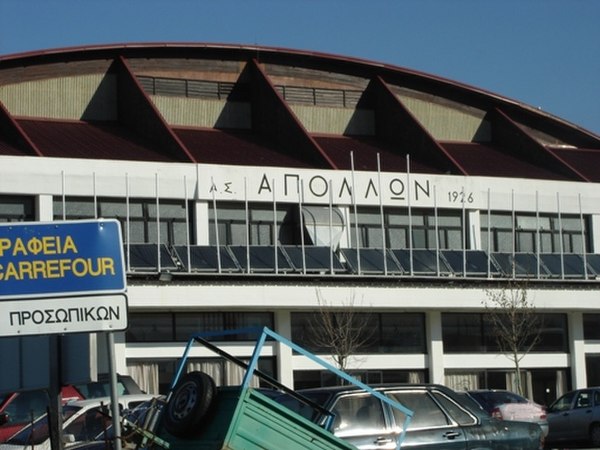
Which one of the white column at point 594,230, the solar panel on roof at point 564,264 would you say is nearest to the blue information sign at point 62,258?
the solar panel on roof at point 564,264

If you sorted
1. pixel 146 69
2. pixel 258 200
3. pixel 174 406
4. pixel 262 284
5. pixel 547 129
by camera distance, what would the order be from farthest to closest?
1. pixel 547 129
2. pixel 146 69
3. pixel 258 200
4. pixel 262 284
5. pixel 174 406

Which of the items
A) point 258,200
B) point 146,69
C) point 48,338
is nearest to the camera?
point 48,338

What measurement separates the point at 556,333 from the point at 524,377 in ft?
7.08

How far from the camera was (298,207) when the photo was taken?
137 ft

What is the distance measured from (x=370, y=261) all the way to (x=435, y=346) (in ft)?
12.0

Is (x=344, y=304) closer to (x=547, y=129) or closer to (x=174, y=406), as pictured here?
(x=547, y=129)

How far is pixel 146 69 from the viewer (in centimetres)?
4722

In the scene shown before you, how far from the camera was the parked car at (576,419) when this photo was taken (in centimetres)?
2967

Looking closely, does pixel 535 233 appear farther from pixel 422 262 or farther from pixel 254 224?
pixel 254 224

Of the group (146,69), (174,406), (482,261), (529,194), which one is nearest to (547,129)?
(529,194)

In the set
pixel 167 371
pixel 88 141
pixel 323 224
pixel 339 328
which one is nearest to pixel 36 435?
pixel 167 371

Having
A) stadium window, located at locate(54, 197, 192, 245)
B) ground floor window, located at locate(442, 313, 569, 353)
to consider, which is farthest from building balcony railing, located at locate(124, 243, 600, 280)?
ground floor window, located at locate(442, 313, 569, 353)

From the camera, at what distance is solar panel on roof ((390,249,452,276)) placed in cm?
4128

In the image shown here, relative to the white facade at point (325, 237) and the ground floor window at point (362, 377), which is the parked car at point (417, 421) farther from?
the ground floor window at point (362, 377)
